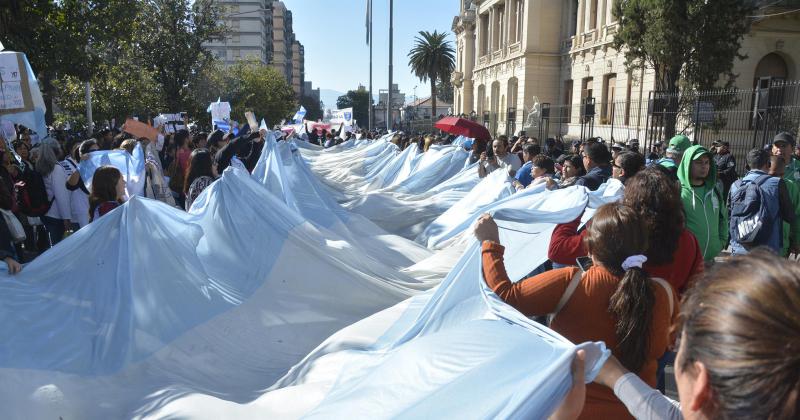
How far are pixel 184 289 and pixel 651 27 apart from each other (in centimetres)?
1649

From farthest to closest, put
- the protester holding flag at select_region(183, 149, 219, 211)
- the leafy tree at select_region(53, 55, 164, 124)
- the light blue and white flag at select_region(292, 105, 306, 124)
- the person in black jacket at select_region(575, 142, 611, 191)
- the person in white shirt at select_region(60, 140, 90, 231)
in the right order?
1. the light blue and white flag at select_region(292, 105, 306, 124)
2. the leafy tree at select_region(53, 55, 164, 124)
3. the person in white shirt at select_region(60, 140, 90, 231)
4. the protester holding flag at select_region(183, 149, 219, 211)
5. the person in black jacket at select_region(575, 142, 611, 191)

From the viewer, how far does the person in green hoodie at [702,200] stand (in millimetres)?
4512

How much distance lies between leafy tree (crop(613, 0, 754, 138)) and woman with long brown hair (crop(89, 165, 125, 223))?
14787 millimetres

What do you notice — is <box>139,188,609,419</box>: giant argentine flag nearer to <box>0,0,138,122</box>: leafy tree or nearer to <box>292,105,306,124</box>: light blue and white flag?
<box>0,0,138,122</box>: leafy tree

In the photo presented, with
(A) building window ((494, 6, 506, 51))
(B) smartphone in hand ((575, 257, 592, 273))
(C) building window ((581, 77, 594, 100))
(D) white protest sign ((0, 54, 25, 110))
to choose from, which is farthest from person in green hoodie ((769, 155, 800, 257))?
(A) building window ((494, 6, 506, 51))

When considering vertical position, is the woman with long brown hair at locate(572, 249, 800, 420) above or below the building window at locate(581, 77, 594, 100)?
below

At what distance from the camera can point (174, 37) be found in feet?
102

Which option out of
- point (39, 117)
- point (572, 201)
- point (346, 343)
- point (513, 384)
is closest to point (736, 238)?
point (572, 201)

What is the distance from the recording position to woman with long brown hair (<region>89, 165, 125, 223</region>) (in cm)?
545

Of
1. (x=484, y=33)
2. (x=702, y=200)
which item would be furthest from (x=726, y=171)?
(x=484, y=33)

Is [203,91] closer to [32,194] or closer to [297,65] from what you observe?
[32,194]

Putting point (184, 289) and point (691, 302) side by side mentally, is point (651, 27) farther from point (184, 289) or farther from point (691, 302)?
point (691, 302)

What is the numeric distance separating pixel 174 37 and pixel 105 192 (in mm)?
28364

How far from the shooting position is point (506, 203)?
476cm
